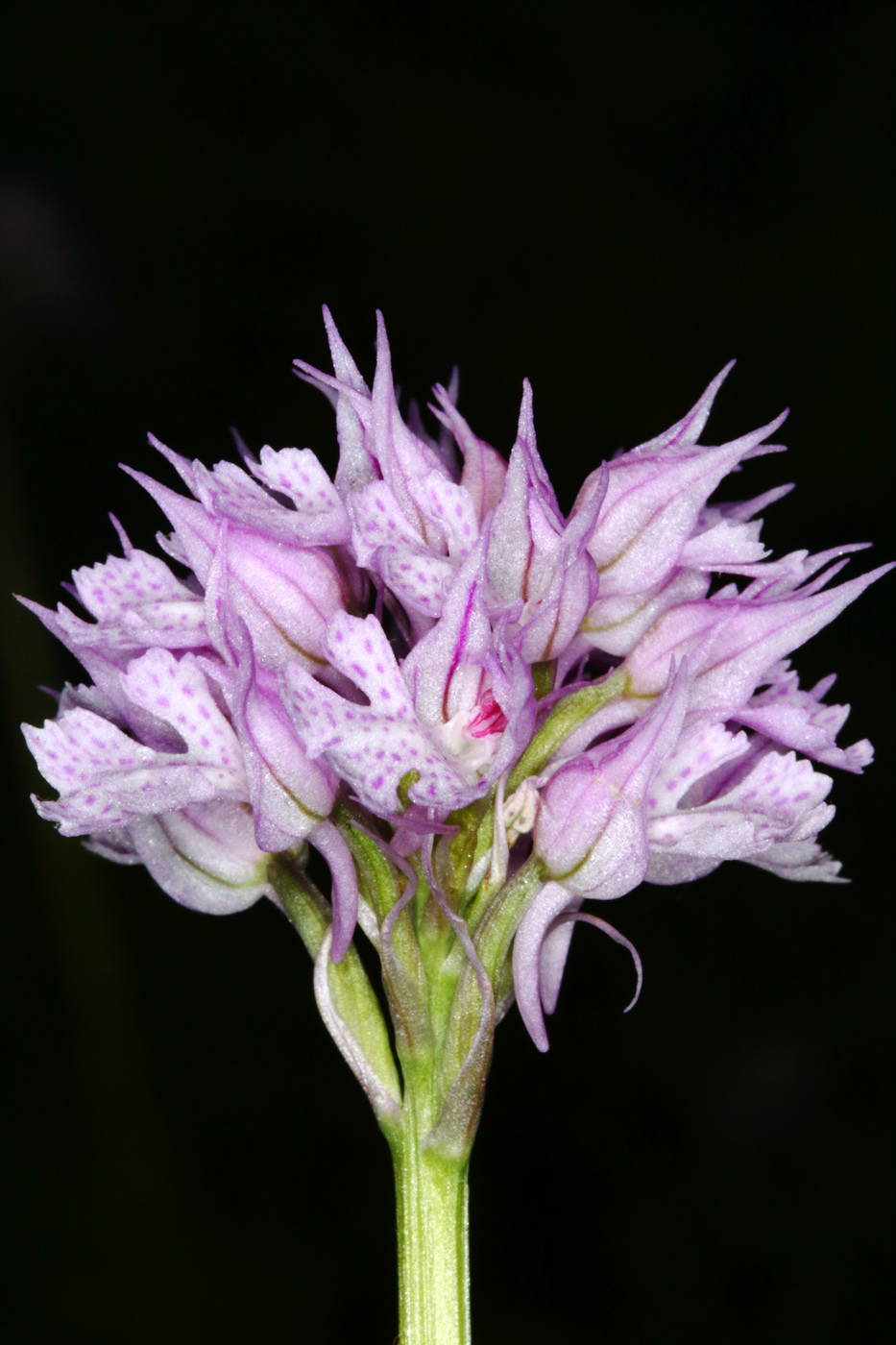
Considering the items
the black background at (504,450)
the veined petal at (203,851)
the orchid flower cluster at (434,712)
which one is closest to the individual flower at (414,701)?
the orchid flower cluster at (434,712)

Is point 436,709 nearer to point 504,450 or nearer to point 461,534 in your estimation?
point 461,534

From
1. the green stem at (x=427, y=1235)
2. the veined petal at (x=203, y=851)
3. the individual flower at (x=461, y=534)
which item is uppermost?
the individual flower at (x=461, y=534)

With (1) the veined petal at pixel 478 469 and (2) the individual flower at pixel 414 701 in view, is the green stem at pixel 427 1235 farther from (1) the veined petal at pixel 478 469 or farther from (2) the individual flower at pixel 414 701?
(1) the veined petal at pixel 478 469

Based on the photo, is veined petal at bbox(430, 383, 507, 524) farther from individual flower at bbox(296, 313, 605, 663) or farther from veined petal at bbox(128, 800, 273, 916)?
veined petal at bbox(128, 800, 273, 916)

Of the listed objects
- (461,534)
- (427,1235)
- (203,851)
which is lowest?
(427,1235)

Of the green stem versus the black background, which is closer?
the green stem

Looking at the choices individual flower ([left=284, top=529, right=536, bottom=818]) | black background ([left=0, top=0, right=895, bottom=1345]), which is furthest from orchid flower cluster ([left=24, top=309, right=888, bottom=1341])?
black background ([left=0, top=0, right=895, bottom=1345])

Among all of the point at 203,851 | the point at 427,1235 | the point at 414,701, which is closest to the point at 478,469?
the point at 414,701
